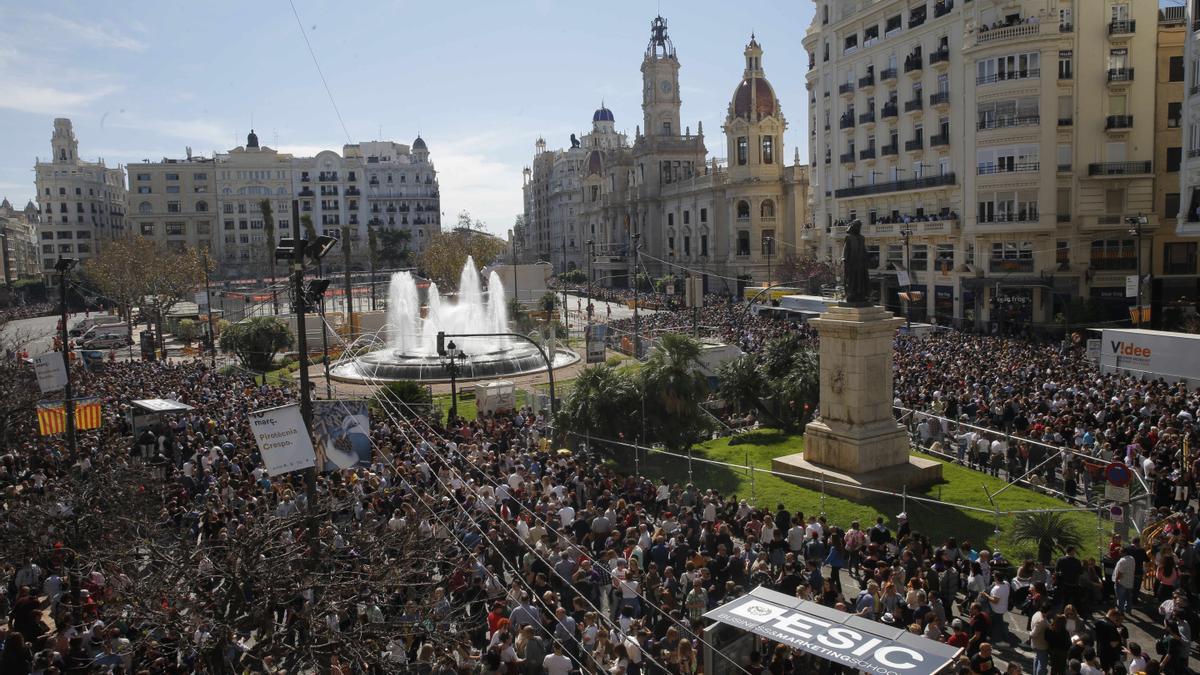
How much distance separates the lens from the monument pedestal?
18812 millimetres

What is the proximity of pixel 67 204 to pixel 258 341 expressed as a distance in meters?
91.6

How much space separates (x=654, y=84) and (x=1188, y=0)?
72.5m

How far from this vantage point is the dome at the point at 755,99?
255ft

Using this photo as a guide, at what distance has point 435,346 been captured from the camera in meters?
48.1

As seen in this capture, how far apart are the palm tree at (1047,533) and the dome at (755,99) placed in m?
67.0

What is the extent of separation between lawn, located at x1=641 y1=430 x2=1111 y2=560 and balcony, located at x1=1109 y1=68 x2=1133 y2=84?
30.7 metres

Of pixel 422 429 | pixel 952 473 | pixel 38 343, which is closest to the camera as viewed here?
pixel 952 473

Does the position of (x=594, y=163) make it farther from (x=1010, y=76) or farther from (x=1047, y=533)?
(x=1047, y=533)

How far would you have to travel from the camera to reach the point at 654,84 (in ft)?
338

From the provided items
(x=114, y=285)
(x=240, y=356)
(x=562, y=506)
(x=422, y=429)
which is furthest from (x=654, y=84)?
(x=562, y=506)

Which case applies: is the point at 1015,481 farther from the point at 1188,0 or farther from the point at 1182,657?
the point at 1188,0

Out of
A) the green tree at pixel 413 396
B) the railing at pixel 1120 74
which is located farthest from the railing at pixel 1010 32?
the green tree at pixel 413 396

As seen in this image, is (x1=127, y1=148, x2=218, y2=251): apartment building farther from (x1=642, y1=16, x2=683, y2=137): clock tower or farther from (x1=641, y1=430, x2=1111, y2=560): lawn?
(x1=641, y1=430, x2=1111, y2=560): lawn

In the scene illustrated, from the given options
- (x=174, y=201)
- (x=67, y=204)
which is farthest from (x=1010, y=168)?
(x=67, y=204)
